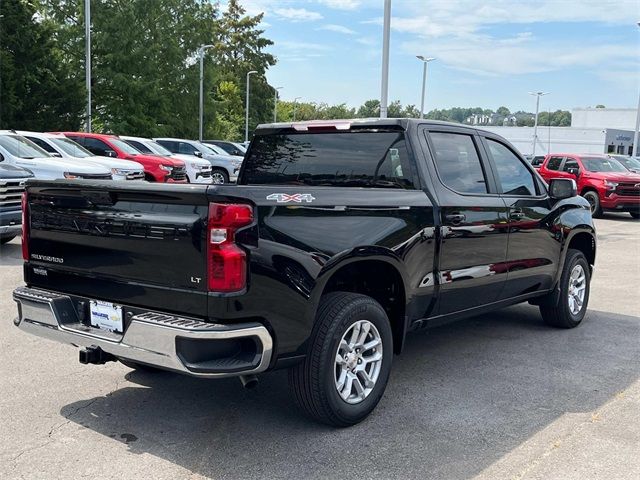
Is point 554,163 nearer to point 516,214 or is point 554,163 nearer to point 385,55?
point 385,55

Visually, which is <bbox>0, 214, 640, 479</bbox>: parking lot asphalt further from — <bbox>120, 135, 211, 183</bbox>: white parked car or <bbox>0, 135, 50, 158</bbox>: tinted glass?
<bbox>120, 135, 211, 183</bbox>: white parked car

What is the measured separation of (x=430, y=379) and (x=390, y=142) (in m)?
1.81

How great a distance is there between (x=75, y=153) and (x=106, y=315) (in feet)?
42.0

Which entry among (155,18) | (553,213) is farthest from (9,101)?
(553,213)

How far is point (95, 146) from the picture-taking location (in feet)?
59.0

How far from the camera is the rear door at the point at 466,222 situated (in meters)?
4.80

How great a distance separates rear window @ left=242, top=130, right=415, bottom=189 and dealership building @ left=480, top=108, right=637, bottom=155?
255 feet

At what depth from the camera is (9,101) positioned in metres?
26.1

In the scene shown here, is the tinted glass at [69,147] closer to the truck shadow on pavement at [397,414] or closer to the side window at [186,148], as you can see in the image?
the side window at [186,148]

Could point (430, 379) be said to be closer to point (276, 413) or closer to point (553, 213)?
point (276, 413)

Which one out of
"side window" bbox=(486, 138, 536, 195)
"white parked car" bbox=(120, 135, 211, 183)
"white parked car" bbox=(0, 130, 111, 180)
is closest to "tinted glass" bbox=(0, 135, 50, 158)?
"white parked car" bbox=(0, 130, 111, 180)

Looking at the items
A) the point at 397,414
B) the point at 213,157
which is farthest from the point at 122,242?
the point at 213,157

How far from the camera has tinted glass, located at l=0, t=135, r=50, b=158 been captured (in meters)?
12.4

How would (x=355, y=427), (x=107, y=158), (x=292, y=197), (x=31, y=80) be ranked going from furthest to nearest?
(x=31, y=80), (x=107, y=158), (x=355, y=427), (x=292, y=197)
